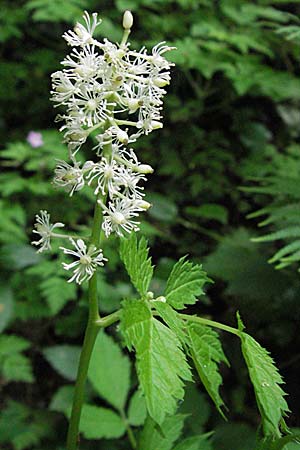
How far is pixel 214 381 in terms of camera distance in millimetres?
1075

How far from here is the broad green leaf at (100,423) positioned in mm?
1563

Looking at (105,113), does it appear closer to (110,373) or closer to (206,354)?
(206,354)

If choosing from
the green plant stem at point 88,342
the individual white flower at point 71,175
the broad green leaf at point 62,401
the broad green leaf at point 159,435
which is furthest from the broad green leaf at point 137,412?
the individual white flower at point 71,175

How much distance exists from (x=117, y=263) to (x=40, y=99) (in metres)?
1.43

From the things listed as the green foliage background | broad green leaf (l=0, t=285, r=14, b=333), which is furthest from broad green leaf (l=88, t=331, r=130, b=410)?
broad green leaf (l=0, t=285, r=14, b=333)

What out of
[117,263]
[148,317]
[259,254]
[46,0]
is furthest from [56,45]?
[148,317]

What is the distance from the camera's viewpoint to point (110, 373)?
173 cm

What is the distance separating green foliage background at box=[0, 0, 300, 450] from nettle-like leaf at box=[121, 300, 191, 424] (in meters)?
0.73

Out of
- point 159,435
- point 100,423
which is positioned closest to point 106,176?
point 159,435

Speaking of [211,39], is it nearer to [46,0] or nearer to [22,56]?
[46,0]

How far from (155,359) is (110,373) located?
868 mm

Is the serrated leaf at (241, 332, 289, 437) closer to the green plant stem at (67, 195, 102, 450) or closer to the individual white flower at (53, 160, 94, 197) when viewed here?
the green plant stem at (67, 195, 102, 450)

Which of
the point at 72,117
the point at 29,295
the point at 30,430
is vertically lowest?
the point at 30,430

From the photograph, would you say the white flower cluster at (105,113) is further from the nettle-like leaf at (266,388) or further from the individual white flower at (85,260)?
the nettle-like leaf at (266,388)
